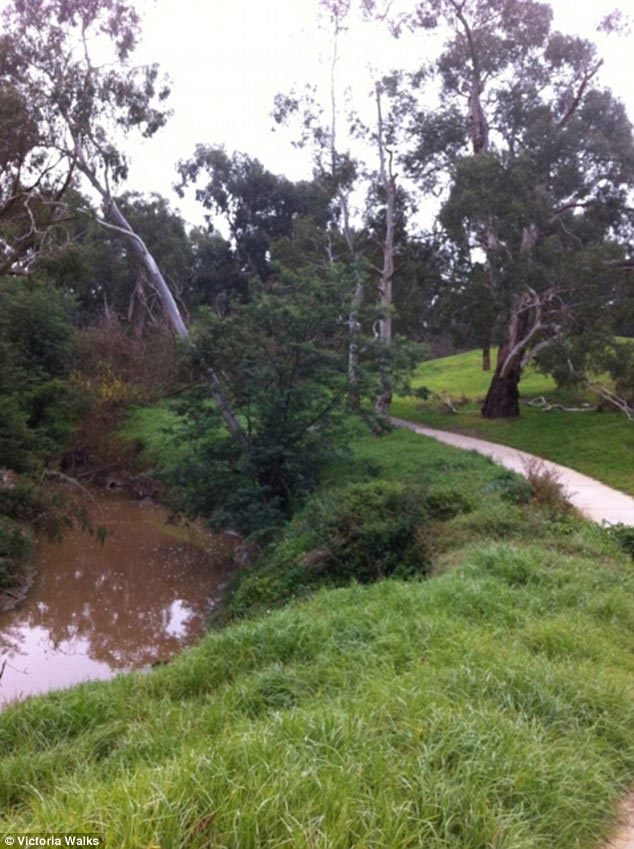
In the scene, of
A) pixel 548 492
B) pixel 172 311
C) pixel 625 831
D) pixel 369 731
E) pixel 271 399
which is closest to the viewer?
pixel 625 831

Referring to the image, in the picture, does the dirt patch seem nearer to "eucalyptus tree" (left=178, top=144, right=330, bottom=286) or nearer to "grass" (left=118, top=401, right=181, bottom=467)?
"grass" (left=118, top=401, right=181, bottom=467)

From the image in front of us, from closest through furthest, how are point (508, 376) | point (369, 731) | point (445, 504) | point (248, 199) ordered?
point (369, 731) < point (445, 504) < point (508, 376) < point (248, 199)

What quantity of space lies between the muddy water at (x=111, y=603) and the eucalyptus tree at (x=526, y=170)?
411 inches

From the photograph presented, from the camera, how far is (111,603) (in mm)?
13258

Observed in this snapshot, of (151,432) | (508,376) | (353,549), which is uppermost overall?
(508,376)

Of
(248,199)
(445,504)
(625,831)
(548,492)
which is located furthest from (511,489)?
(248,199)

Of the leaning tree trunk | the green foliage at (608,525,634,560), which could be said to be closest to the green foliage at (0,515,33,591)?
the green foliage at (608,525,634,560)

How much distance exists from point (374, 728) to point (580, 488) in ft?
38.6

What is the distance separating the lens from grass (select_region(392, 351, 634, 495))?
58.6ft

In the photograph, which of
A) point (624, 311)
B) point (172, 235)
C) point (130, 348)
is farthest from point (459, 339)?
point (172, 235)

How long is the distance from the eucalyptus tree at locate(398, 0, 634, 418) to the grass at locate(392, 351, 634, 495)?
1.36m

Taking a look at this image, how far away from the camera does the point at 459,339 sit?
993 inches

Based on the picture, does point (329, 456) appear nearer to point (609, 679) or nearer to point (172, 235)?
point (609, 679)

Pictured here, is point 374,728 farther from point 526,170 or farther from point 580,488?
point 526,170
